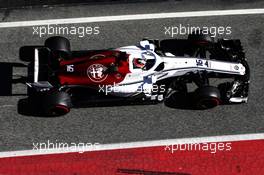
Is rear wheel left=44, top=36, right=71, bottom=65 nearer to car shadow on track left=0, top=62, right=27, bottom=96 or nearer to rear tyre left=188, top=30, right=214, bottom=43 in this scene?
car shadow on track left=0, top=62, right=27, bottom=96

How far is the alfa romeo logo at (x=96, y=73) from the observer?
12.8 m

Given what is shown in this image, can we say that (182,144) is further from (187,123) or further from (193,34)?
(193,34)

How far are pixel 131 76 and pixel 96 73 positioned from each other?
0.87m

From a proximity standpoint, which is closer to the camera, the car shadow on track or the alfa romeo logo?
the alfa romeo logo

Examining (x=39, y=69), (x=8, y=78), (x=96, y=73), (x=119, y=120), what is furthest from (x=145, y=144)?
(x=8, y=78)

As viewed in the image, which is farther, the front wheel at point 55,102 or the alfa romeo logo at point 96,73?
the alfa romeo logo at point 96,73

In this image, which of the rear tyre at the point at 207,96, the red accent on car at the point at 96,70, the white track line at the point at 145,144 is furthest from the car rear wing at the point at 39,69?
the rear tyre at the point at 207,96

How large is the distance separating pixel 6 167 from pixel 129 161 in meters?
2.97

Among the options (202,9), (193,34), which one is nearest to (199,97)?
(193,34)

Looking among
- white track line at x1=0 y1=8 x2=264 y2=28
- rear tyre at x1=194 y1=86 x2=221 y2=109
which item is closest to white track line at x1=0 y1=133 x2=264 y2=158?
rear tyre at x1=194 y1=86 x2=221 y2=109

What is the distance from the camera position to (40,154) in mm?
12734

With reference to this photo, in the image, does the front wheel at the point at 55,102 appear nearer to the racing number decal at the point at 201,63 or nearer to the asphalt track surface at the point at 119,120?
the asphalt track surface at the point at 119,120

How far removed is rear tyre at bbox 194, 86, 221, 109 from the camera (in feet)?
42.0

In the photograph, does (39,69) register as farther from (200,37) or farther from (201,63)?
(200,37)
